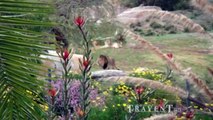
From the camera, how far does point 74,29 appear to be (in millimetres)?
12914

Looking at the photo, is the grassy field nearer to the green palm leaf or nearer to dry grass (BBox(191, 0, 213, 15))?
dry grass (BBox(191, 0, 213, 15))

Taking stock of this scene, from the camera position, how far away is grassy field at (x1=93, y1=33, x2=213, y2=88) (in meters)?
15.1

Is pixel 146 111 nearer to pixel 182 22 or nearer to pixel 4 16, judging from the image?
pixel 182 22

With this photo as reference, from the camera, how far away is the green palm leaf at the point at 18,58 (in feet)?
4.26

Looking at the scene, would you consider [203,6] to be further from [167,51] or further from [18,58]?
[167,51]

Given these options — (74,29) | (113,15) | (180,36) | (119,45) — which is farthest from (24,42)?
(180,36)

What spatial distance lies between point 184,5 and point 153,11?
2140 centimetres

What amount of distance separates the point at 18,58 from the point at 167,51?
16.5 meters

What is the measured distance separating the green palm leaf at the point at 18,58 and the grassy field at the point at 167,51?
485 inches

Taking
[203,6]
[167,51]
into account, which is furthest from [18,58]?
[167,51]

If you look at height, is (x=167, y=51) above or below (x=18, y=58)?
below

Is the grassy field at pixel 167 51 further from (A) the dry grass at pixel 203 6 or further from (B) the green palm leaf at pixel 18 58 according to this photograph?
(B) the green palm leaf at pixel 18 58

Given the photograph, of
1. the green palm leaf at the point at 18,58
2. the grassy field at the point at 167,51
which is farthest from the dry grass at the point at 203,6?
the grassy field at the point at 167,51

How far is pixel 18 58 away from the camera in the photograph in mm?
1319
